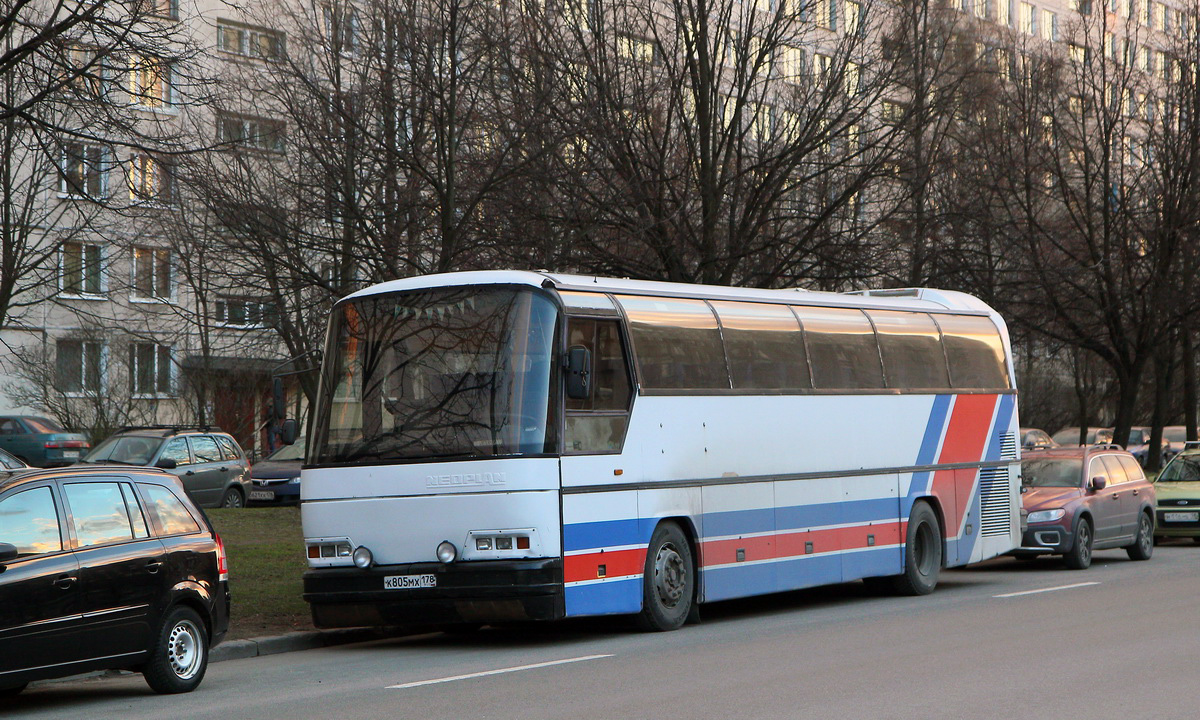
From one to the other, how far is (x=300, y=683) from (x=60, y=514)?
216 centimetres

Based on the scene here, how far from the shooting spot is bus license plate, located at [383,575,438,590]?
12.6 m

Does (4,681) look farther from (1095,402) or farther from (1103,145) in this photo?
(1095,402)

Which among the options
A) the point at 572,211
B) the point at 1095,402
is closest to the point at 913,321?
the point at 572,211

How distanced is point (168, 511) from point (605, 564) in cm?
400

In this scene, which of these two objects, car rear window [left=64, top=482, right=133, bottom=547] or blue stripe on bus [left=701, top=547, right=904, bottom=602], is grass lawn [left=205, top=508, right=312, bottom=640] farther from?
blue stripe on bus [left=701, top=547, right=904, bottom=602]

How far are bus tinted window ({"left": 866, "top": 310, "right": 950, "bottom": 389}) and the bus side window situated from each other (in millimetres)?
4978

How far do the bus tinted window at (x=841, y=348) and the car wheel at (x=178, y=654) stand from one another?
7.83m

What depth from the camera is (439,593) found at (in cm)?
1259

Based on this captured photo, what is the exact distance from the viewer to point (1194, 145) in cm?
3369

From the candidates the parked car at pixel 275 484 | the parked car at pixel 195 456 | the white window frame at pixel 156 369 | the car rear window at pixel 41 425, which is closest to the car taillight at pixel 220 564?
the parked car at pixel 195 456

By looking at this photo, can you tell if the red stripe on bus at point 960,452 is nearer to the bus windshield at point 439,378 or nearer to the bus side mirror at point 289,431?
the bus windshield at point 439,378

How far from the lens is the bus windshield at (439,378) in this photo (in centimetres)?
1262

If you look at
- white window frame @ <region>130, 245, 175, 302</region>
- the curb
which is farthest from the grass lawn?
white window frame @ <region>130, 245, 175, 302</region>

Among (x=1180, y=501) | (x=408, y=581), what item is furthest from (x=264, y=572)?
(x=1180, y=501)
